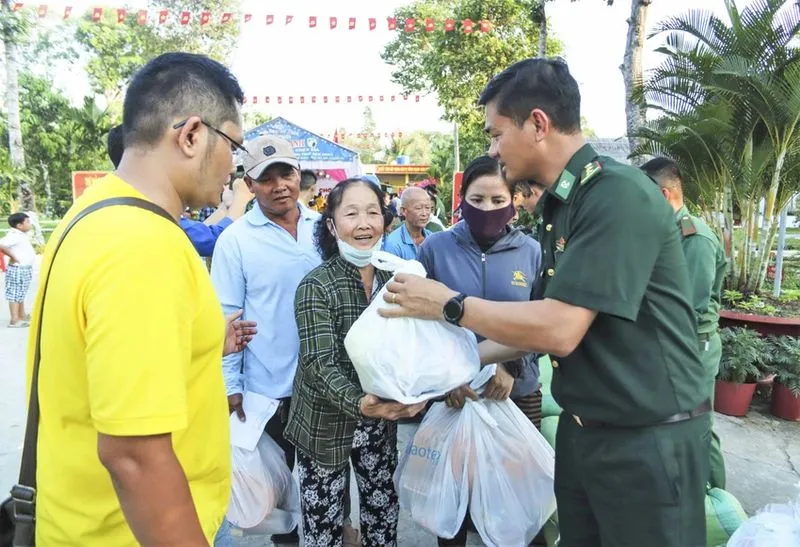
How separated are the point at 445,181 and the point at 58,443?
21.2 metres

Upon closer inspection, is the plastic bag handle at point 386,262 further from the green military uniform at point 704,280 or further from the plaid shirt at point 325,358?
the green military uniform at point 704,280

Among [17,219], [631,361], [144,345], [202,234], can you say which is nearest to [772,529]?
[631,361]

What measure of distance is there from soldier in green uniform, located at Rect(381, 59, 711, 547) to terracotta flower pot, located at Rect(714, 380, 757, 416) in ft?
11.1

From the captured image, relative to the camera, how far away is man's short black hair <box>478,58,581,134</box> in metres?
1.50

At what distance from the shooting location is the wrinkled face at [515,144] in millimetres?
1529

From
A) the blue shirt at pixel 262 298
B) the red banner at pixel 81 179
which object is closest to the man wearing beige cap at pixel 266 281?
the blue shirt at pixel 262 298

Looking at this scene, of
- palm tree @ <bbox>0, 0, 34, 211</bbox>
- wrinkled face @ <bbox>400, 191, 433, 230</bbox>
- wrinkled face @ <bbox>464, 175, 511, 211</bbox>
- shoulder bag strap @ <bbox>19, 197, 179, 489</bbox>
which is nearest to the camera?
shoulder bag strap @ <bbox>19, 197, 179, 489</bbox>

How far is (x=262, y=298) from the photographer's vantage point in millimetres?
2330

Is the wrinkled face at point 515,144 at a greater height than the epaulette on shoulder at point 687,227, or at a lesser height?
greater

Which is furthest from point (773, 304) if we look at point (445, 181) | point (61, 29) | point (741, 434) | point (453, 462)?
point (61, 29)

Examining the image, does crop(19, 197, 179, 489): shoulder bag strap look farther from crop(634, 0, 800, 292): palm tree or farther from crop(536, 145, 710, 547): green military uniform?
crop(634, 0, 800, 292): palm tree

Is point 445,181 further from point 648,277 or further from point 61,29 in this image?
point 648,277

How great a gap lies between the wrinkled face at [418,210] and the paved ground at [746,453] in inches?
75.1

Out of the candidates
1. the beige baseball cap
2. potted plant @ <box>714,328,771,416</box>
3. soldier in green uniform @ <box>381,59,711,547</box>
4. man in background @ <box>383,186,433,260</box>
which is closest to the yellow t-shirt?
soldier in green uniform @ <box>381,59,711,547</box>
